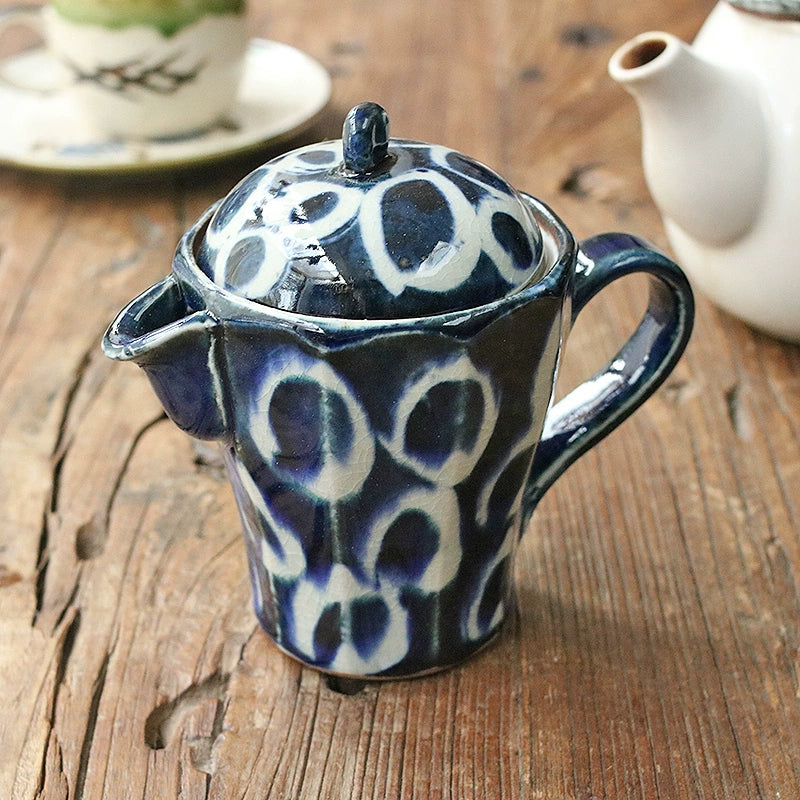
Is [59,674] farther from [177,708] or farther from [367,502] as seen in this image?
[367,502]

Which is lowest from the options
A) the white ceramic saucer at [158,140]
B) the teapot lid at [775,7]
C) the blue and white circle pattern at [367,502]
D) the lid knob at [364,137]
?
the white ceramic saucer at [158,140]

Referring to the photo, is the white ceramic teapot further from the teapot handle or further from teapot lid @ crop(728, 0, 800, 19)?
the teapot handle

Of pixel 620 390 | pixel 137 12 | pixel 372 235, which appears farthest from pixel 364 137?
pixel 137 12

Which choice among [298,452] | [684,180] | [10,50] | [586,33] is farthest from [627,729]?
[10,50]

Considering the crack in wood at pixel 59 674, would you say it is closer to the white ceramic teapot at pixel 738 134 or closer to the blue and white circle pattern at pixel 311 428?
the blue and white circle pattern at pixel 311 428

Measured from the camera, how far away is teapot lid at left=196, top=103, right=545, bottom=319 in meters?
0.40

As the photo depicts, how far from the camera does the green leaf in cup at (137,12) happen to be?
845 mm

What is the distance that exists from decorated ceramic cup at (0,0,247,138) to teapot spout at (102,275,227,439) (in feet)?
1.60

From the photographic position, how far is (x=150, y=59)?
2.85 ft

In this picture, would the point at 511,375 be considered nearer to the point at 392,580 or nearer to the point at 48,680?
the point at 392,580

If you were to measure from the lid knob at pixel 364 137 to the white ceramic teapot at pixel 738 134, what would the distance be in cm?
25

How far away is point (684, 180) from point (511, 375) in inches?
12.4

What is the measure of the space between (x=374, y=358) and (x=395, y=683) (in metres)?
0.17

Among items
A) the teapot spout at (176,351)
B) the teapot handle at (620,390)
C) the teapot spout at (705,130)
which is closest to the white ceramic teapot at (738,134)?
the teapot spout at (705,130)
